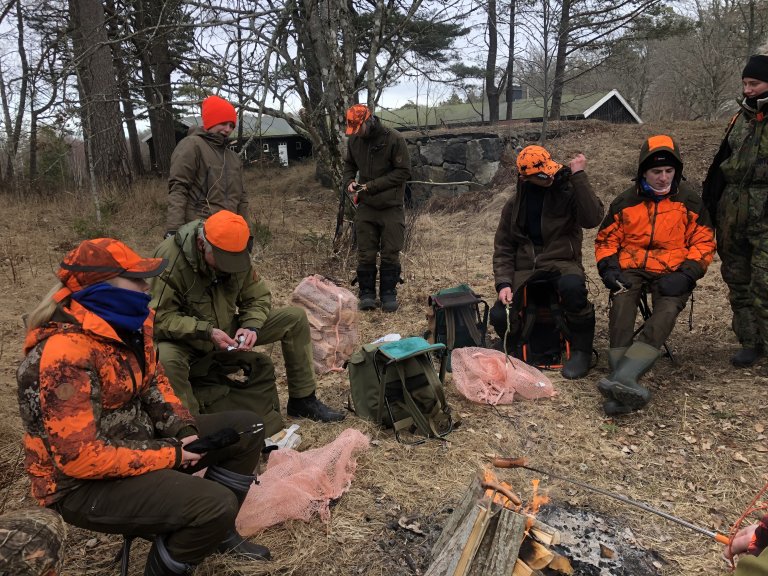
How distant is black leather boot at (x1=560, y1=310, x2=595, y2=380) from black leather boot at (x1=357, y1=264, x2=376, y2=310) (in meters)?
2.04

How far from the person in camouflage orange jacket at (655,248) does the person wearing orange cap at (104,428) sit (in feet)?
8.34

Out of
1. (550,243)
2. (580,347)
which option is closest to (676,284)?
(580,347)

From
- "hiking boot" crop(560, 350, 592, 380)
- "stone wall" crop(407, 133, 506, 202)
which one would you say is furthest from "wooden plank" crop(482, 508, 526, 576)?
"stone wall" crop(407, 133, 506, 202)

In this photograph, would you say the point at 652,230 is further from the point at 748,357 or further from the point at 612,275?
the point at 748,357

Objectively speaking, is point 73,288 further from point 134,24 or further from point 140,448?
point 134,24

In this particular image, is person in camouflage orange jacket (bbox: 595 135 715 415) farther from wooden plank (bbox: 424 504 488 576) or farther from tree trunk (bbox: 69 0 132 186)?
tree trunk (bbox: 69 0 132 186)

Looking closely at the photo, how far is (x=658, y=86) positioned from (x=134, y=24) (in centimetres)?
2544

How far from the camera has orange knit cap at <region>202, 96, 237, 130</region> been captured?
3918 mm

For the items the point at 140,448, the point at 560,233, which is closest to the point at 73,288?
the point at 140,448

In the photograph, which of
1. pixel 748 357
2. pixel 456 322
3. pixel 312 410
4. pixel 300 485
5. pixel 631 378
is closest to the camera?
pixel 300 485

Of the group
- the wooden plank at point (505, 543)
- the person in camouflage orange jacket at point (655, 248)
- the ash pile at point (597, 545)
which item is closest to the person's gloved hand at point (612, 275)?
the person in camouflage orange jacket at point (655, 248)

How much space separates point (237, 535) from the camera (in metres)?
2.15

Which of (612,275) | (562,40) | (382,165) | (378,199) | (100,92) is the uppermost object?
(562,40)

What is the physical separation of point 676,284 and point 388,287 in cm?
259
